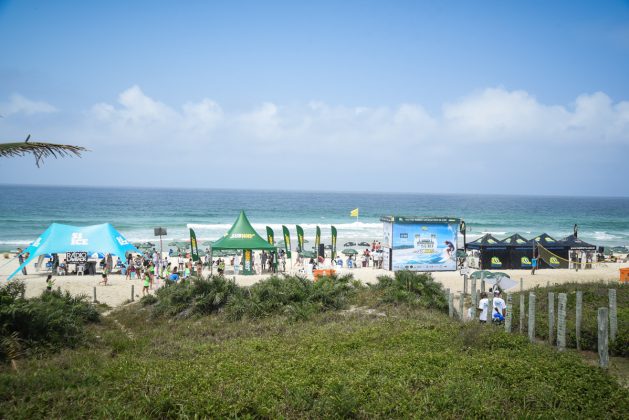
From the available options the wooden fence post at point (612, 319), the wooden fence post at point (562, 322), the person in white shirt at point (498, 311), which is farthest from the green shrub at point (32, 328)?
the wooden fence post at point (612, 319)

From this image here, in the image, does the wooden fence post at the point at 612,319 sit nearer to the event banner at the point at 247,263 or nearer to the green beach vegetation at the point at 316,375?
the green beach vegetation at the point at 316,375

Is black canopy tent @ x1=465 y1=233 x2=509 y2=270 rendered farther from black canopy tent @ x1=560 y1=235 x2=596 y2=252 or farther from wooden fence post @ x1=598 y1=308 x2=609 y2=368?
wooden fence post @ x1=598 y1=308 x2=609 y2=368

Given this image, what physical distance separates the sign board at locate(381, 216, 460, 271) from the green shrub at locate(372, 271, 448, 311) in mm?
10530

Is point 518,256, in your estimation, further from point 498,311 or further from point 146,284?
point 146,284

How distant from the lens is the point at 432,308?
51.0ft

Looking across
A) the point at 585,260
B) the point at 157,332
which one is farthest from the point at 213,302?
the point at 585,260

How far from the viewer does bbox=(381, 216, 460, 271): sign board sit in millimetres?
27828

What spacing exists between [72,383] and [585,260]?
33.3 meters

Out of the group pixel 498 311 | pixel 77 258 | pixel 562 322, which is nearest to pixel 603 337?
pixel 562 322

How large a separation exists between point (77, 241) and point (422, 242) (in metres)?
18.4

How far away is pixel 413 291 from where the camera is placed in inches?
642

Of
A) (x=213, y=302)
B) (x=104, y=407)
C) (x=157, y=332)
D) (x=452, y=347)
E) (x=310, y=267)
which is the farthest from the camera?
(x=310, y=267)

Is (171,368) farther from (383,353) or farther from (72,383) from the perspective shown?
(383,353)

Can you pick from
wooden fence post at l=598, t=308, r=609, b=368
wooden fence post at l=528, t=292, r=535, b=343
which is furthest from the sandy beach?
wooden fence post at l=598, t=308, r=609, b=368
